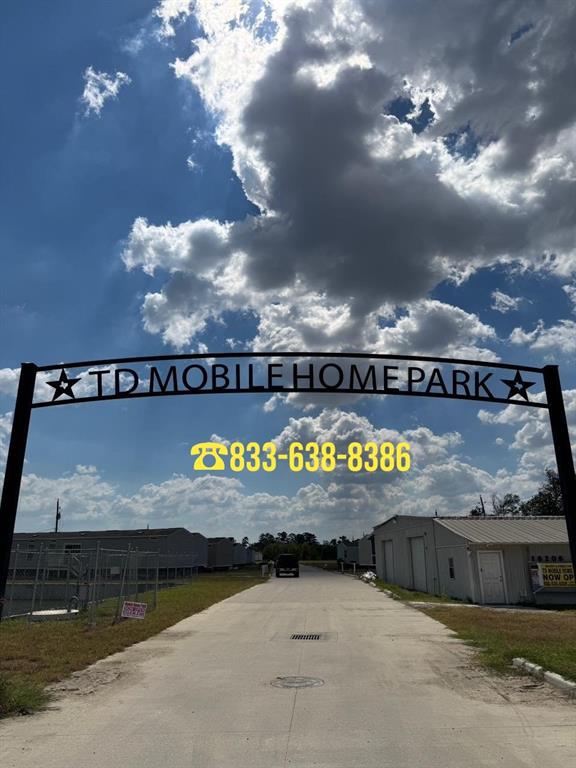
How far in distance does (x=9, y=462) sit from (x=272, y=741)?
16.9 ft

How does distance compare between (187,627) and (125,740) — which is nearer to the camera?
(125,740)

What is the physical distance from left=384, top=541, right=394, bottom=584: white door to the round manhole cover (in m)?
32.7

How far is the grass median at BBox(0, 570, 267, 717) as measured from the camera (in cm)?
897

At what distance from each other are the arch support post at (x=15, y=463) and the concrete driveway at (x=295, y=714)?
218cm

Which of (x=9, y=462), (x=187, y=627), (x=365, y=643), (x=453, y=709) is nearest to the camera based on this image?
(x=453, y=709)

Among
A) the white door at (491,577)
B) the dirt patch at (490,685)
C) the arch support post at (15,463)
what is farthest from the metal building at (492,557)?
the arch support post at (15,463)

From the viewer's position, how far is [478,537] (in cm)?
2758

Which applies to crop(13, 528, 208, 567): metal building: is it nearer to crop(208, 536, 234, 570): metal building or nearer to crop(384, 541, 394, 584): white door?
crop(208, 536, 234, 570): metal building

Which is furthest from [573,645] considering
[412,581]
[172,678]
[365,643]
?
[412,581]

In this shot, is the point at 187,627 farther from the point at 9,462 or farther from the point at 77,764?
the point at 77,764

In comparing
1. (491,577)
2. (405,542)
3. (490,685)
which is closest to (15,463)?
(490,685)

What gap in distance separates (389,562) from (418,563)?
28.4ft

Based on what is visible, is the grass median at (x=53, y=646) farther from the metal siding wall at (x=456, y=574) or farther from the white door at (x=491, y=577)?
the white door at (x=491, y=577)

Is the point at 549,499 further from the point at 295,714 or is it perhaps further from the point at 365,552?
the point at 295,714
